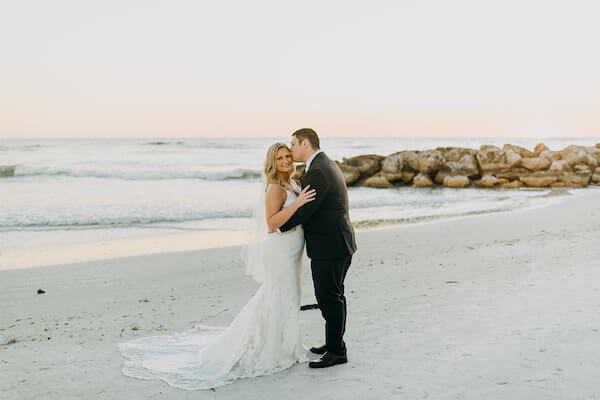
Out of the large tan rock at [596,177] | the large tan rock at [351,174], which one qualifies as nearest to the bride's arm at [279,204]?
the large tan rock at [351,174]

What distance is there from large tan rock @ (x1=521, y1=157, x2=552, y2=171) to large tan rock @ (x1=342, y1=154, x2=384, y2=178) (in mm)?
7607

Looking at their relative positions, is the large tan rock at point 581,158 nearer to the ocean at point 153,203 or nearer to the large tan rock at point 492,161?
the large tan rock at point 492,161

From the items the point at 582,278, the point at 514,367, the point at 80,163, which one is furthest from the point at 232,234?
the point at 80,163

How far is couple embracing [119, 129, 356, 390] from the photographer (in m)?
3.88

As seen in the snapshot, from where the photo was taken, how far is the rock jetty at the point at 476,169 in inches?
957

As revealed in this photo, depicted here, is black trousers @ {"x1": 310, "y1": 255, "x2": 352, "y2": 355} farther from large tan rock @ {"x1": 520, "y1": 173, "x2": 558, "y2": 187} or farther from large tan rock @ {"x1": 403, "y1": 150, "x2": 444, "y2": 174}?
large tan rock @ {"x1": 403, "y1": 150, "x2": 444, "y2": 174}

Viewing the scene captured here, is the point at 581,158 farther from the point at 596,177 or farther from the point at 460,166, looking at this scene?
the point at 460,166

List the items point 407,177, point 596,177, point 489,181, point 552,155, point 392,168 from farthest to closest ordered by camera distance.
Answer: point 552,155 → point 392,168 → point 407,177 → point 596,177 → point 489,181

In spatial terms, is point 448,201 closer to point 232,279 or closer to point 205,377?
point 232,279

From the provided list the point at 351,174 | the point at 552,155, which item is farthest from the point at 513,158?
the point at 351,174

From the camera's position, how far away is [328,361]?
4.01m

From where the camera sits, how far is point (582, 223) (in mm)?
11000

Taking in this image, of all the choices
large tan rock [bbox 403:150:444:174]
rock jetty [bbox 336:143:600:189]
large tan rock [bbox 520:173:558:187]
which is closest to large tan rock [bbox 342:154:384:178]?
rock jetty [bbox 336:143:600:189]

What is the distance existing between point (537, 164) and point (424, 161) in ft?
19.4
